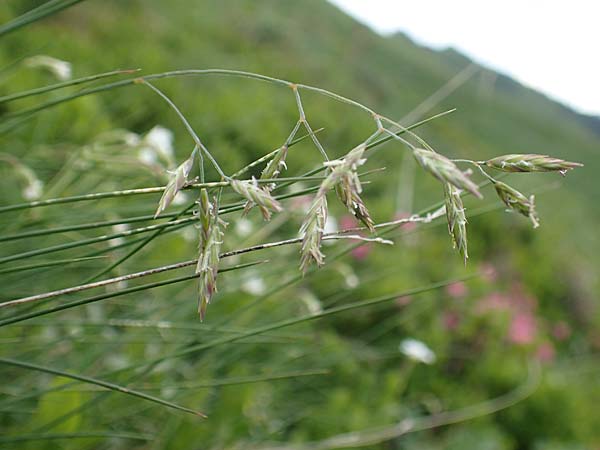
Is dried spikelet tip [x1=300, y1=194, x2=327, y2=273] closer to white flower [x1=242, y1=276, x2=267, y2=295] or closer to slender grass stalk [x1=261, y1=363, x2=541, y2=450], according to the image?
slender grass stalk [x1=261, y1=363, x2=541, y2=450]

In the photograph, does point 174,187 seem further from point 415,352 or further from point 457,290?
point 457,290

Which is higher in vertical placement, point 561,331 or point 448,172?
point 448,172

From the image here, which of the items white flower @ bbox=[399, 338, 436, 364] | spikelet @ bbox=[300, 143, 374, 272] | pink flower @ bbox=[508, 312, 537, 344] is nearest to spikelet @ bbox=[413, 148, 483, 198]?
spikelet @ bbox=[300, 143, 374, 272]

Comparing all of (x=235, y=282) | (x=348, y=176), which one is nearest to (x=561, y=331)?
(x=235, y=282)

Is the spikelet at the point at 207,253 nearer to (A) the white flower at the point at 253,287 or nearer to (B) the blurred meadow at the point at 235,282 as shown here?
(B) the blurred meadow at the point at 235,282

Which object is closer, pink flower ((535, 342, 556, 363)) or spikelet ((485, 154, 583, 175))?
spikelet ((485, 154, 583, 175))

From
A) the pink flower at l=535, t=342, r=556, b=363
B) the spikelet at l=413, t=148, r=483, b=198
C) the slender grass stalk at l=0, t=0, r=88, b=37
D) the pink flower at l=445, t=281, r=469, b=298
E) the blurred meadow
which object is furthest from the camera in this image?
the pink flower at l=535, t=342, r=556, b=363

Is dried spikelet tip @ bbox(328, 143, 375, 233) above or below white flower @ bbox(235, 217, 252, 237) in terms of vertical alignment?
above

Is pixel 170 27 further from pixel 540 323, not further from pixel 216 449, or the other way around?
pixel 216 449
